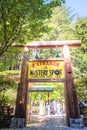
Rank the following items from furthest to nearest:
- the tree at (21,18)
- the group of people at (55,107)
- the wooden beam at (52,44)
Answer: the group of people at (55,107)
the wooden beam at (52,44)
the tree at (21,18)

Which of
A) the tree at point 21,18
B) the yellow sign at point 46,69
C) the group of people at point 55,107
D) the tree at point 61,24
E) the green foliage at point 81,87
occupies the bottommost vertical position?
the group of people at point 55,107

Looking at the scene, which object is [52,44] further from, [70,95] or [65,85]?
[70,95]

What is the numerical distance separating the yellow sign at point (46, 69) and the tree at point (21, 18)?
77.3 inches

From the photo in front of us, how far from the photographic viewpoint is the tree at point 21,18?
5547 millimetres

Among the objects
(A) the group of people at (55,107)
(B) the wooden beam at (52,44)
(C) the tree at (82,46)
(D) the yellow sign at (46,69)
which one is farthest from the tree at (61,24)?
(D) the yellow sign at (46,69)

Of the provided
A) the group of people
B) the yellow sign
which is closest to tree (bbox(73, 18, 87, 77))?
the group of people

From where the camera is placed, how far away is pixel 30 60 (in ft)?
28.2

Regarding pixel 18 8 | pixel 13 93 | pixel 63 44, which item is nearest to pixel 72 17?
pixel 63 44

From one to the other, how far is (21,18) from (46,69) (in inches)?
125

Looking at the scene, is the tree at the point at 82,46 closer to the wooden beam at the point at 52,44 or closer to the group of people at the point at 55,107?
the group of people at the point at 55,107

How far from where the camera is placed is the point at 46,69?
27.2 feet

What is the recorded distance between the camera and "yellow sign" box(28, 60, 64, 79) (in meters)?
8.10

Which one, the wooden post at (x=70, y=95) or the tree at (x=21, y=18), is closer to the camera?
the tree at (x=21, y=18)

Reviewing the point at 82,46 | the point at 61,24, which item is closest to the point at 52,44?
the point at 82,46
